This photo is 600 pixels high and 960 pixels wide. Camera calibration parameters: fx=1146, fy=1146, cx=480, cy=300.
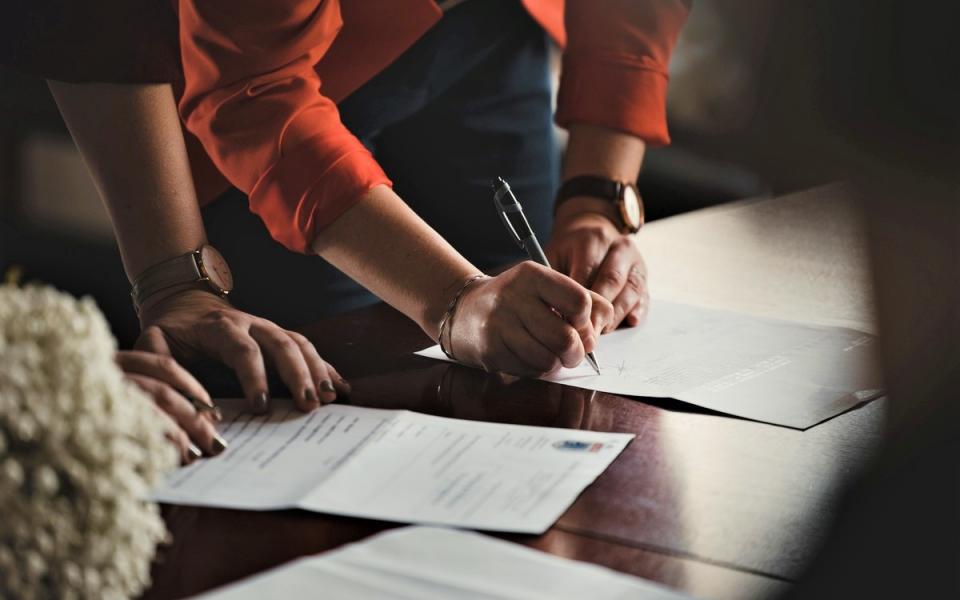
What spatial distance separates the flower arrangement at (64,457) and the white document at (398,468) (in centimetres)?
22

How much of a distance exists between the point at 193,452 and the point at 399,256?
1.11 ft

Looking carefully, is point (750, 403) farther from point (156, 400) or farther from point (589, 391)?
point (156, 400)

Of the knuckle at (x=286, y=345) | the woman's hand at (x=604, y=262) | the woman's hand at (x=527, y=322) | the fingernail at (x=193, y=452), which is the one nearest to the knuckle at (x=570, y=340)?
the woman's hand at (x=527, y=322)

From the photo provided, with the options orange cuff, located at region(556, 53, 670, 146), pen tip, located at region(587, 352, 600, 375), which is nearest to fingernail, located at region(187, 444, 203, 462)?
pen tip, located at region(587, 352, 600, 375)

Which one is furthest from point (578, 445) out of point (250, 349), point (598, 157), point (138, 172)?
point (598, 157)

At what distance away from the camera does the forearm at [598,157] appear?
1.40m

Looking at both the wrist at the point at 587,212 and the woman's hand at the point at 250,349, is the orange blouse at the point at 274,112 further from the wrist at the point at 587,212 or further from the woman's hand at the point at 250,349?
the wrist at the point at 587,212

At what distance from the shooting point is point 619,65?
149cm

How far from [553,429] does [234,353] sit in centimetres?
28

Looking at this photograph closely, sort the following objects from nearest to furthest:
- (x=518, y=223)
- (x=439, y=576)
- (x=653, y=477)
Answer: (x=439, y=576) → (x=653, y=477) → (x=518, y=223)

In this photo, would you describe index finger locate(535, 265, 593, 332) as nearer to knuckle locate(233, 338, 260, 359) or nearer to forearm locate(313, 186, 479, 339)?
forearm locate(313, 186, 479, 339)

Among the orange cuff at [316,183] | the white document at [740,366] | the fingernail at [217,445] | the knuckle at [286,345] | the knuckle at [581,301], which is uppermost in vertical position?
the orange cuff at [316,183]

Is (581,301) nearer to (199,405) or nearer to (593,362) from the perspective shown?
(593,362)

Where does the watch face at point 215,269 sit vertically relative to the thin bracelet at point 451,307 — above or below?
above
